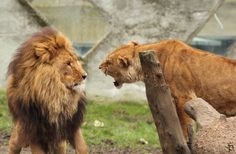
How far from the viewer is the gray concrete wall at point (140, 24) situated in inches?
443

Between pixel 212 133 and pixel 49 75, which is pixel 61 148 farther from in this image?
pixel 212 133

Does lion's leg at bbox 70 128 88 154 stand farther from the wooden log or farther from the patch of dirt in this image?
the patch of dirt

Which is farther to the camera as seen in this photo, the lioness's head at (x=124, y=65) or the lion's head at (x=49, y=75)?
the lioness's head at (x=124, y=65)

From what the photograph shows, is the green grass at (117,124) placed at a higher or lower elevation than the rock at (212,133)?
lower

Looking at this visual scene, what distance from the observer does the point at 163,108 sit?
4949 millimetres

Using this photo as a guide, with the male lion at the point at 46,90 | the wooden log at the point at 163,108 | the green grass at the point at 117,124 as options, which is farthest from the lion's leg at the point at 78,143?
the green grass at the point at 117,124

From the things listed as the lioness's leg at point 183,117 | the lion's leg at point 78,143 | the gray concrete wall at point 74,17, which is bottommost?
the gray concrete wall at point 74,17

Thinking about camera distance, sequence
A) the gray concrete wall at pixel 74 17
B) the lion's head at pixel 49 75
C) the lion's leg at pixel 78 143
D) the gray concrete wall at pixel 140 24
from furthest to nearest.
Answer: the gray concrete wall at pixel 74 17
the gray concrete wall at pixel 140 24
the lion's leg at pixel 78 143
the lion's head at pixel 49 75

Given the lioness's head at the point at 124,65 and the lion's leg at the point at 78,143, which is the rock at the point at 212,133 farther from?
the lioness's head at the point at 124,65

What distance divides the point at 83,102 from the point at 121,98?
526cm

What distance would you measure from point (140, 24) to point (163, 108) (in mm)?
6551

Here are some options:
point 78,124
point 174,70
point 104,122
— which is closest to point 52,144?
point 78,124

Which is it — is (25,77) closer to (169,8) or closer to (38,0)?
(169,8)

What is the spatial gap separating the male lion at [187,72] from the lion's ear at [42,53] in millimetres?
1031
